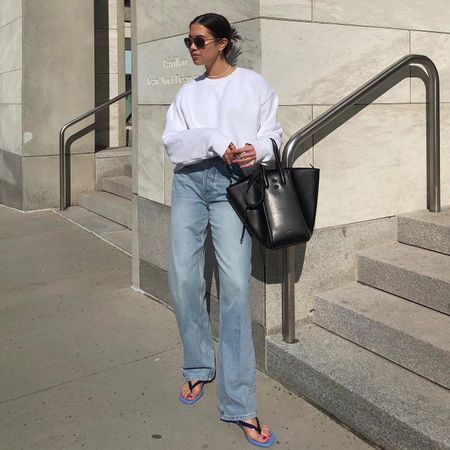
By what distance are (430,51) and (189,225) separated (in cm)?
236

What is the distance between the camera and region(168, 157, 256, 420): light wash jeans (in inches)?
115

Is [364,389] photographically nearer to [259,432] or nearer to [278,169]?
[259,432]

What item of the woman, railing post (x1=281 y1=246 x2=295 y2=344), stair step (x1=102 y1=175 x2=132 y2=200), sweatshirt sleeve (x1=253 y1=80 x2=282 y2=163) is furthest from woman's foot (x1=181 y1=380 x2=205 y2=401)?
stair step (x1=102 y1=175 x2=132 y2=200)

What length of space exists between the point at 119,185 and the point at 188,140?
18.6 ft

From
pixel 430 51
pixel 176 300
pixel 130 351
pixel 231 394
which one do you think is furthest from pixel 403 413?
pixel 430 51

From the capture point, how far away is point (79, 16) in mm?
8539

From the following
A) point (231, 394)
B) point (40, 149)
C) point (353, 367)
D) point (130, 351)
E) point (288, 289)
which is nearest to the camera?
point (231, 394)

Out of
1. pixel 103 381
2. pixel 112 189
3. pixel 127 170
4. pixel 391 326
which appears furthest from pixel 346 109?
pixel 127 170

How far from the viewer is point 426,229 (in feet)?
13.0

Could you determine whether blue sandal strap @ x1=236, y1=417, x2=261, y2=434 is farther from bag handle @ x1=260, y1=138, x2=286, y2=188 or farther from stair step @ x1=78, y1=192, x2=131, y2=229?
stair step @ x1=78, y1=192, x2=131, y2=229

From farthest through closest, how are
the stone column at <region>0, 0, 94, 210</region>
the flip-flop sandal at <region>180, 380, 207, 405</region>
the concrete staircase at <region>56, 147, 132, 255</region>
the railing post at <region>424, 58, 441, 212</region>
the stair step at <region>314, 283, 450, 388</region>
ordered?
the stone column at <region>0, 0, 94, 210</region> → the concrete staircase at <region>56, 147, 132, 255</region> → the railing post at <region>424, 58, 441, 212</region> → the flip-flop sandal at <region>180, 380, 207, 405</region> → the stair step at <region>314, 283, 450, 388</region>

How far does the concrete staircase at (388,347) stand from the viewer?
2.76 meters

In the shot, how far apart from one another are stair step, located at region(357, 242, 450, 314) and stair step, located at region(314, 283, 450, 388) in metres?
0.05

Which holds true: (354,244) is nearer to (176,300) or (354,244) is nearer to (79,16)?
(176,300)
